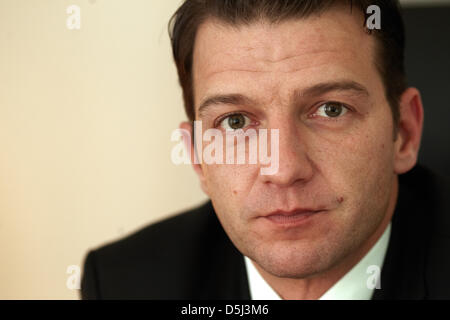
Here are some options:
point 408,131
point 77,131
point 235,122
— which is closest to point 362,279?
point 408,131

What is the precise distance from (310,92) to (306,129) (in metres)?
0.06

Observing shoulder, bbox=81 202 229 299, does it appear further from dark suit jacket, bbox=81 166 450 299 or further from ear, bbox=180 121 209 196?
ear, bbox=180 121 209 196

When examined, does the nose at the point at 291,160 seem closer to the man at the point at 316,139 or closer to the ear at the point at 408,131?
the man at the point at 316,139

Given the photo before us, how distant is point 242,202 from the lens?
2.86 ft

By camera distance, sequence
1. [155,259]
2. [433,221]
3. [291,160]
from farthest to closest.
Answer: [155,259] < [433,221] < [291,160]

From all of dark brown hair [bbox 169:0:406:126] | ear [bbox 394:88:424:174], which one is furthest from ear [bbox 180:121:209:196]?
ear [bbox 394:88:424:174]

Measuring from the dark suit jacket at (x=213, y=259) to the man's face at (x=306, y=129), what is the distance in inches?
6.8

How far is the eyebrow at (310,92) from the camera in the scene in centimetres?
81

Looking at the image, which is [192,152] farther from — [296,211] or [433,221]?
[433,221]

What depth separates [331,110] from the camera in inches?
33.9

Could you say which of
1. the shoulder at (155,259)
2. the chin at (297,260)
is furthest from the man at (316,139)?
the shoulder at (155,259)

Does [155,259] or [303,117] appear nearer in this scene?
[303,117]

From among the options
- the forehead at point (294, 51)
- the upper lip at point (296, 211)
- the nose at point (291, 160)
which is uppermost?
the forehead at point (294, 51)
